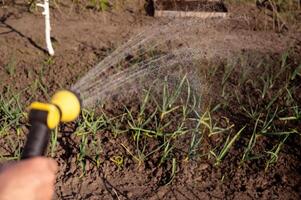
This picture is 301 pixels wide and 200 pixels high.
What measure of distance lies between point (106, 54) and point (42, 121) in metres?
2.52

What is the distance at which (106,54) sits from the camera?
12.3 feet

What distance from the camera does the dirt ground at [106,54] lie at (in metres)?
2.63

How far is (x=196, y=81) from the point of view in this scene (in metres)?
3.38

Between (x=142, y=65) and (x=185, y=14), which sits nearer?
(x=142, y=65)

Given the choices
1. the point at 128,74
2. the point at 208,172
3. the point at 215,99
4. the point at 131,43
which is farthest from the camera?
the point at 131,43

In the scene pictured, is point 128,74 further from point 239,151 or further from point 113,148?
point 239,151

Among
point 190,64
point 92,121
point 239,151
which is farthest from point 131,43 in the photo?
point 239,151

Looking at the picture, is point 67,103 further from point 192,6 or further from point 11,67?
point 192,6

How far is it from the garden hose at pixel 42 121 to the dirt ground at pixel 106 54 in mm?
1338

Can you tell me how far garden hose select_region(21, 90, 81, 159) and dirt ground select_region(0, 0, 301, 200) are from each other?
4.39 ft

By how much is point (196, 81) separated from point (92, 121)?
0.92 metres

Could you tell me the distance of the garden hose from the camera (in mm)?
1232

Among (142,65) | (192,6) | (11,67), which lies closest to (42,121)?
(11,67)

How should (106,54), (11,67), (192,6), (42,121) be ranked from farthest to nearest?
(192,6), (106,54), (11,67), (42,121)
